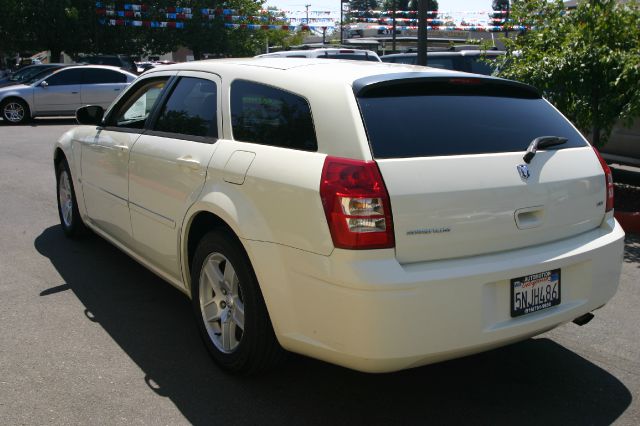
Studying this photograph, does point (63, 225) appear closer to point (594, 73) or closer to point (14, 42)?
point (594, 73)

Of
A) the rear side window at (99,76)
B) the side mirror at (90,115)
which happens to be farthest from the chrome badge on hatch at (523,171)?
the rear side window at (99,76)

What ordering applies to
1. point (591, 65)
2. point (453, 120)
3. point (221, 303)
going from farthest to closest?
1. point (591, 65)
2. point (221, 303)
3. point (453, 120)

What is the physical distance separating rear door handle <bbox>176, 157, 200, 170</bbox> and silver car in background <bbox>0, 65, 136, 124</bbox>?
15408 mm

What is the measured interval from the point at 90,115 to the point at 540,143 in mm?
3768

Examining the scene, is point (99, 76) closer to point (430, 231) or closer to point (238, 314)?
point (238, 314)

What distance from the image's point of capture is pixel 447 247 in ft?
10.1

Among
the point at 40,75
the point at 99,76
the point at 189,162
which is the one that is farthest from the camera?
the point at 40,75

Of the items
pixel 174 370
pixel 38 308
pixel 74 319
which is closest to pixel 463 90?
pixel 174 370

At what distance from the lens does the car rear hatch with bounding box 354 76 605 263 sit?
305cm

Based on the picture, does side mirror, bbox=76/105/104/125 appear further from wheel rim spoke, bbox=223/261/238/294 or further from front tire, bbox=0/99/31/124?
front tire, bbox=0/99/31/124

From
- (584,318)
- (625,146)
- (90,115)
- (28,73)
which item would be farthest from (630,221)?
(28,73)

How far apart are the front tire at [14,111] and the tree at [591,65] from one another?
14.7 meters

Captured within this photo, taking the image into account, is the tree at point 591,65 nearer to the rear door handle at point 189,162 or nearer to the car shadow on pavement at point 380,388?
the car shadow on pavement at point 380,388

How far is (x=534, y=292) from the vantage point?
326 centimetres
